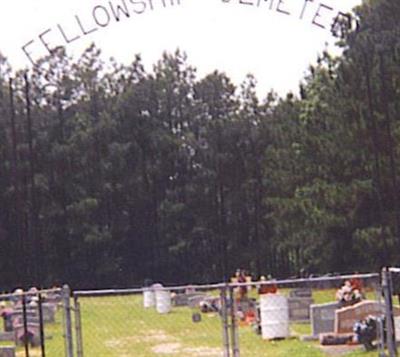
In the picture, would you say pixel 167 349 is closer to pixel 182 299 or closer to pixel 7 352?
pixel 7 352

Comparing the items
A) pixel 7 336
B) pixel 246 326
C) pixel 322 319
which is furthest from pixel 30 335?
pixel 322 319

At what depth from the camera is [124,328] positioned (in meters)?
14.6

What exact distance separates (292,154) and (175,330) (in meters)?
11.7

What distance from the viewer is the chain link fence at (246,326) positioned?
10836 mm

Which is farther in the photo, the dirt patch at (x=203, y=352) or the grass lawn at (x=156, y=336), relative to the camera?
the grass lawn at (x=156, y=336)

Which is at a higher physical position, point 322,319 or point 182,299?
point 182,299

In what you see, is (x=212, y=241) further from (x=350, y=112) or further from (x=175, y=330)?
(x=175, y=330)

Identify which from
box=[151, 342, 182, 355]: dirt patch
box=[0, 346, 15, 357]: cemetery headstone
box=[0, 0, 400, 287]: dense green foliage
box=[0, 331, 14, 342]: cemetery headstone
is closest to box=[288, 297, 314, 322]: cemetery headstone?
box=[151, 342, 182, 355]: dirt patch

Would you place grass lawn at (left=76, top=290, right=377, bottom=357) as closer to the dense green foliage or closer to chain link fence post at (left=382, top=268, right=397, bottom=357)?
chain link fence post at (left=382, top=268, right=397, bottom=357)

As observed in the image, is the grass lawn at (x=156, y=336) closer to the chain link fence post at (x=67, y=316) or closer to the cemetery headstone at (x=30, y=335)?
the cemetery headstone at (x=30, y=335)

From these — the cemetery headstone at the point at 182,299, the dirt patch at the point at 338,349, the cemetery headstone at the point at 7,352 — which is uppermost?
the cemetery headstone at the point at 182,299

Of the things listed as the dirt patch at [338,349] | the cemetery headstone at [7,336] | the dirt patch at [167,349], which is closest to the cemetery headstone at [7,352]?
the dirt patch at [167,349]

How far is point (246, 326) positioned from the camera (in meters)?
15.0

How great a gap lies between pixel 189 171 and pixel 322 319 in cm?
1390
